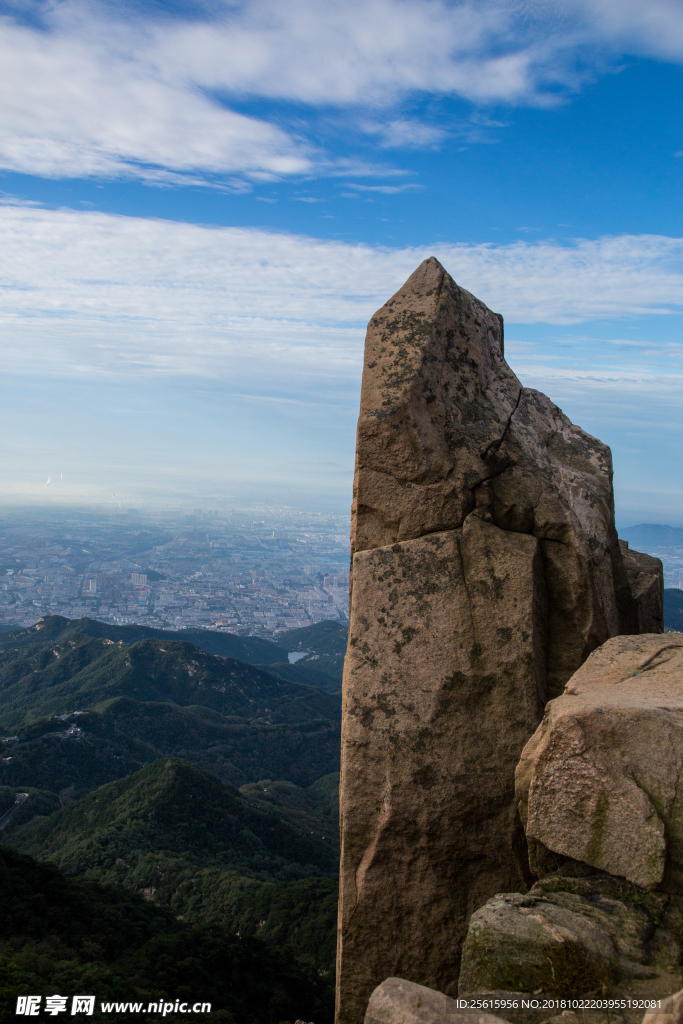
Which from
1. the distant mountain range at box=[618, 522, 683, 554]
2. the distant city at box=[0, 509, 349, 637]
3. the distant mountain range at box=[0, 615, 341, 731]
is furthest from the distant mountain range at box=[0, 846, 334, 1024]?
the distant mountain range at box=[618, 522, 683, 554]

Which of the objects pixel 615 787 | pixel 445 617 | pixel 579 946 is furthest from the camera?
pixel 445 617

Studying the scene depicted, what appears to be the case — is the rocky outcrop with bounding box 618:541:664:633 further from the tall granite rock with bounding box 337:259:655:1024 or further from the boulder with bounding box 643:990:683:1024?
the boulder with bounding box 643:990:683:1024

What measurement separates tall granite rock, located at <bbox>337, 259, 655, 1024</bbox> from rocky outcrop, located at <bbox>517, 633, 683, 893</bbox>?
1.21 meters

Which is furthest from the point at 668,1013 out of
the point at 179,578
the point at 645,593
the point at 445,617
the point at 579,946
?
the point at 179,578

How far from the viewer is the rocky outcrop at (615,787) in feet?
13.2

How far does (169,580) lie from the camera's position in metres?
153

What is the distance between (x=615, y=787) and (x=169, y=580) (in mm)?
154910

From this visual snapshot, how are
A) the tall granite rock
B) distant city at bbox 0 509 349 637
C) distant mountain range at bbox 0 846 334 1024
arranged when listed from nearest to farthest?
1. the tall granite rock
2. distant mountain range at bbox 0 846 334 1024
3. distant city at bbox 0 509 349 637

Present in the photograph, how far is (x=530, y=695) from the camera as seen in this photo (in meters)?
5.74

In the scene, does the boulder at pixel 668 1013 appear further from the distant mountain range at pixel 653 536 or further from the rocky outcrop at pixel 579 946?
the distant mountain range at pixel 653 536

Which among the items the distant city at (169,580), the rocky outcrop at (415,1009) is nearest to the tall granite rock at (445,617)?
the rocky outcrop at (415,1009)

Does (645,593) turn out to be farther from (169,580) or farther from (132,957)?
(169,580)

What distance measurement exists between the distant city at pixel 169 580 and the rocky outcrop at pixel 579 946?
4535 inches

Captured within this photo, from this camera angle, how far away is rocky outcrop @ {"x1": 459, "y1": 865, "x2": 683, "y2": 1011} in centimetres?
371
